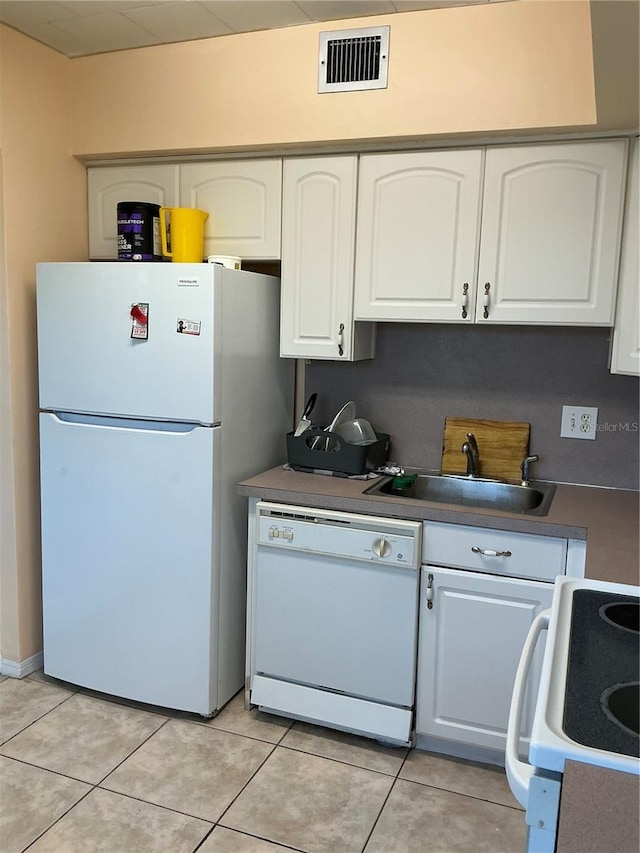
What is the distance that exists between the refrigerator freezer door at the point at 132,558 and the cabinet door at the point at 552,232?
111cm

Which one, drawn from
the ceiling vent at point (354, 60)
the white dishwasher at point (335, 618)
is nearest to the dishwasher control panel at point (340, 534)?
the white dishwasher at point (335, 618)

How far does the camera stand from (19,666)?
9.05ft

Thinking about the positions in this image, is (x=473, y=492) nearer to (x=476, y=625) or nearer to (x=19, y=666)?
(x=476, y=625)

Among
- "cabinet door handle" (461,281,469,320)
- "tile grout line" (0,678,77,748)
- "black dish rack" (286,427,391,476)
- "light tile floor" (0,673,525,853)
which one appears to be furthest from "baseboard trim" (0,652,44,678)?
"cabinet door handle" (461,281,469,320)

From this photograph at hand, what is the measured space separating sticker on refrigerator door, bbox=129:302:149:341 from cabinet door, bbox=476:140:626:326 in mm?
1128

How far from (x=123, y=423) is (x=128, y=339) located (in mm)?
300

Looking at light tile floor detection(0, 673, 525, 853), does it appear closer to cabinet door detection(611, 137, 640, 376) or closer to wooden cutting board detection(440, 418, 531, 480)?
wooden cutting board detection(440, 418, 531, 480)

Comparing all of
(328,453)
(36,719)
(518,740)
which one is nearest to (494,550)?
(328,453)

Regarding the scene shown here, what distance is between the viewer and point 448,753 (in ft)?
7.68

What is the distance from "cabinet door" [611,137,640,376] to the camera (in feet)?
6.97

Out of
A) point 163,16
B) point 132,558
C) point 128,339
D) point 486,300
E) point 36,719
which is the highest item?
point 163,16

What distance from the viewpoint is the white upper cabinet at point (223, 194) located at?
2.57 m

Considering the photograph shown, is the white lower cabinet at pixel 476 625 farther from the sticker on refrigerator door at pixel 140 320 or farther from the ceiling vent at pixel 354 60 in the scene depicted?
the ceiling vent at pixel 354 60

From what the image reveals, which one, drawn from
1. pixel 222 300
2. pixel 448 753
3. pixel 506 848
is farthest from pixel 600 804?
pixel 222 300
